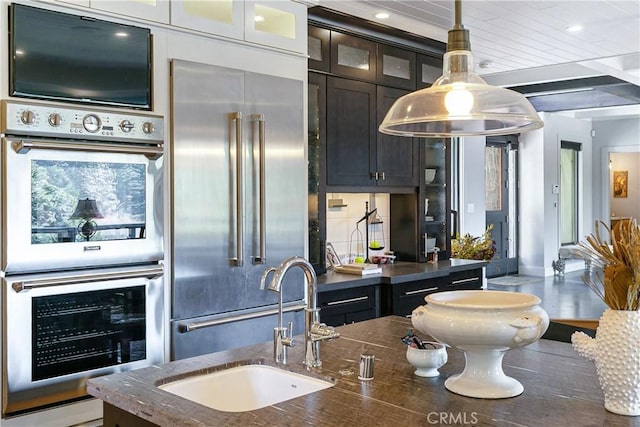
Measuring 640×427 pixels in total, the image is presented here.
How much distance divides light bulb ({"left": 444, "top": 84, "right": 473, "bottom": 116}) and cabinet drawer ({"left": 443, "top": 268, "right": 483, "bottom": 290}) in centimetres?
319

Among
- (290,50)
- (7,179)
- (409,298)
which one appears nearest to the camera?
(7,179)

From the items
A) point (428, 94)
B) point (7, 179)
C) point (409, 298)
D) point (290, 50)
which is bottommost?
point (409, 298)

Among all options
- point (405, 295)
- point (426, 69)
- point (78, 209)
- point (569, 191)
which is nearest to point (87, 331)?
point (78, 209)

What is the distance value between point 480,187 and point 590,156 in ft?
14.2

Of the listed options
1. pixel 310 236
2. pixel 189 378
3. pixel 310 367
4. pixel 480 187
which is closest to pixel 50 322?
pixel 189 378

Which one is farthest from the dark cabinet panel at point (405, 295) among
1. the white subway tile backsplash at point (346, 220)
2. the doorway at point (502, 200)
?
the doorway at point (502, 200)

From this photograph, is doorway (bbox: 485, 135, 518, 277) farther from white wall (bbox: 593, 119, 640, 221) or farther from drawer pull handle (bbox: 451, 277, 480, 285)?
drawer pull handle (bbox: 451, 277, 480, 285)

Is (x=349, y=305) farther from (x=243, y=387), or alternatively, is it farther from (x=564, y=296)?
(x=564, y=296)

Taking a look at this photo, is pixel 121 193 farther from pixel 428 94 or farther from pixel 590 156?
pixel 590 156

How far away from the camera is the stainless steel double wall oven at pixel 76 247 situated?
2.56 meters

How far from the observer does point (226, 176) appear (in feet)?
10.8

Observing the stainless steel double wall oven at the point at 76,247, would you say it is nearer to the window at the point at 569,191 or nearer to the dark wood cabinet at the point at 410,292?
the dark wood cabinet at the point at 410,292

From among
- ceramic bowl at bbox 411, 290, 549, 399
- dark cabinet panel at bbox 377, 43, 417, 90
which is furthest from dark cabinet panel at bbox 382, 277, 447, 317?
ceramic bowl at bbox 411, 290, 549, 399

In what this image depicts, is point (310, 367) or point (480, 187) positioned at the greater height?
point (480, 187)
